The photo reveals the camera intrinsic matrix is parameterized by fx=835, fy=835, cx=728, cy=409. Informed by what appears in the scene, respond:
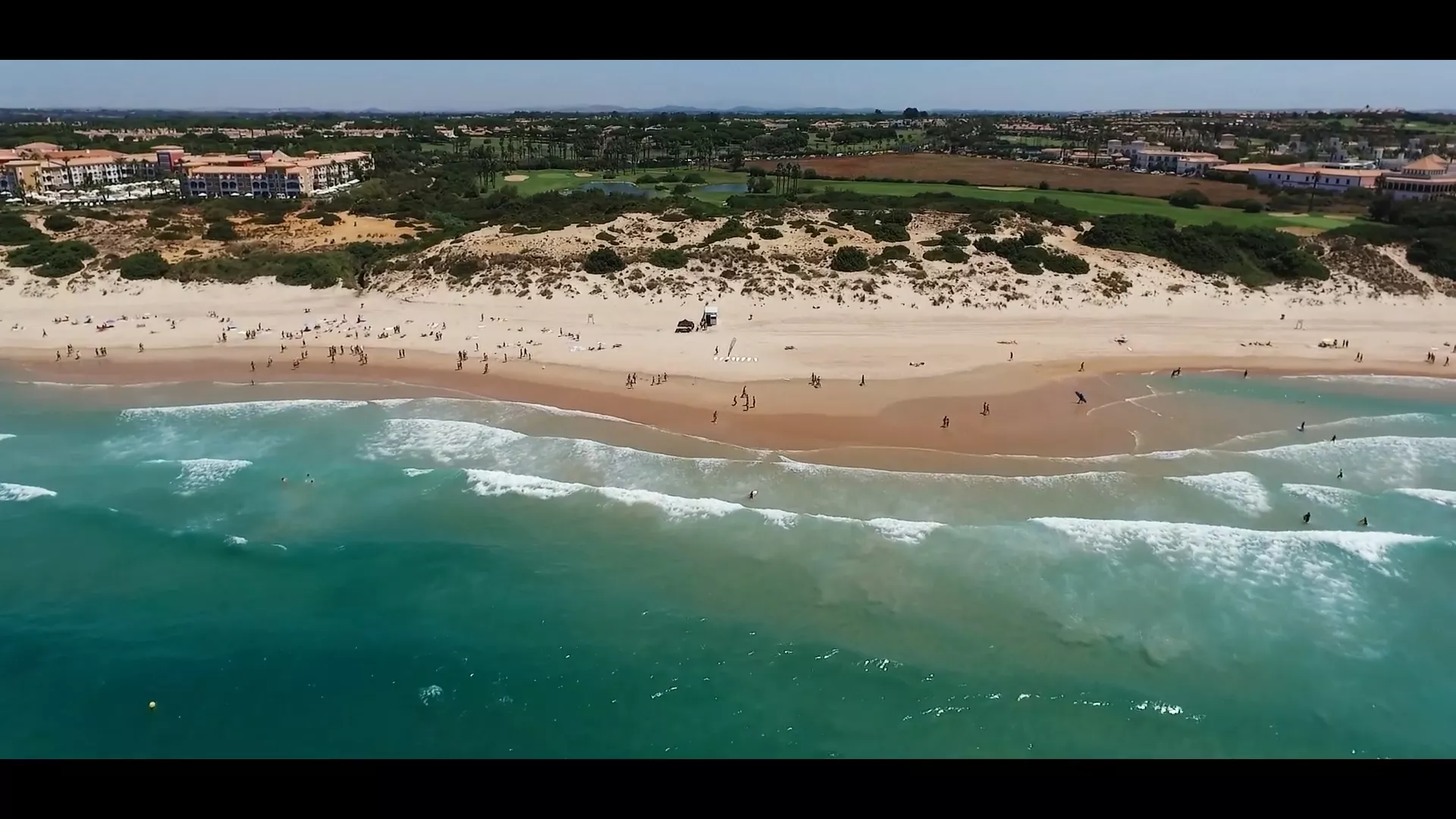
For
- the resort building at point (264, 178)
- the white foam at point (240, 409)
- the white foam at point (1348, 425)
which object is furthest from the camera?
the resort building at point (264, 178)

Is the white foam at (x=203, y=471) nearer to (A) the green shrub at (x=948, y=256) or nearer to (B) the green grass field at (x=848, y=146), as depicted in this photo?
(A) the green shrub at (x=948, y=256)

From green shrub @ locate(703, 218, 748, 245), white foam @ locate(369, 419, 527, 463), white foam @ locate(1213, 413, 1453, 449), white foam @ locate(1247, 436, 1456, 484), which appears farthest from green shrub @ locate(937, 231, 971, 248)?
white foam @ locate(369, 419, 527, 463)

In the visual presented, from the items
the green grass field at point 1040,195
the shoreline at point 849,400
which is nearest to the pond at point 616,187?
the green grass field at point 1040,195

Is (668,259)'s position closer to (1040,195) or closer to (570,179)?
(1040,195)

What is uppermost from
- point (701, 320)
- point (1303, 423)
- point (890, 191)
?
point (890, 191)

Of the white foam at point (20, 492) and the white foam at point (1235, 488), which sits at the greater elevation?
the white foam at point (1235, 488)

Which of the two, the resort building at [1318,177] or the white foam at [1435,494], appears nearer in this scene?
the white foam at [1435,494]
